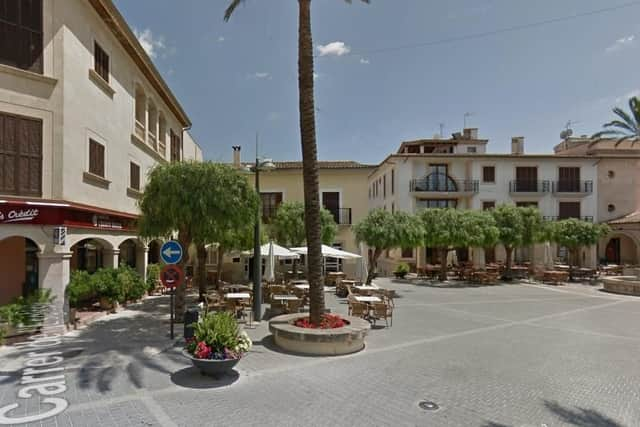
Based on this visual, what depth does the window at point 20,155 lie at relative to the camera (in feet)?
31.2

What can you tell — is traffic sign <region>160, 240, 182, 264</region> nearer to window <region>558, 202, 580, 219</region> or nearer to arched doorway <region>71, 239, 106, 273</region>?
arched doorway <region>71, 239, 106, 273</region>

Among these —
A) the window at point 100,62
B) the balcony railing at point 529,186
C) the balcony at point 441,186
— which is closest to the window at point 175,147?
the window at point 100,62

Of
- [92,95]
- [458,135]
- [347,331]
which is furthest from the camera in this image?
[458,135]

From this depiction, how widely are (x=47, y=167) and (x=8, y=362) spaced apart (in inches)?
214

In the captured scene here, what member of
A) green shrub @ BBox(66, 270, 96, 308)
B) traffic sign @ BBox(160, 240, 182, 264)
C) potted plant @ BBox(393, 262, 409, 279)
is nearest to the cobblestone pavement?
green shrub @ BBox(66, 270, 96, 308)

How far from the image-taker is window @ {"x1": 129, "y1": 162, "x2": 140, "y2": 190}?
15914mm

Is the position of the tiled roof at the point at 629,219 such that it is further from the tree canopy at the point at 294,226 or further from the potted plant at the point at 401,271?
the tree canopy at the point at 294,226

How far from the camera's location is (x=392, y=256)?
1302 inches

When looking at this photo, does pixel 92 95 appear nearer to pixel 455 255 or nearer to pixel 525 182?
pixel 455 255

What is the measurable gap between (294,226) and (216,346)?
15.3 m

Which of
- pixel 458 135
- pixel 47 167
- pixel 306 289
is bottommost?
pixel 306 289

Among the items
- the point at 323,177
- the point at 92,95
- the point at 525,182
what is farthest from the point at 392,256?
the point at 92,95

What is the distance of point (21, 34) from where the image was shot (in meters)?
9.90

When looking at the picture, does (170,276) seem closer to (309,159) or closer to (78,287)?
(78,287)
